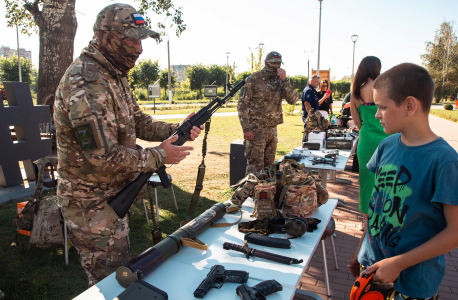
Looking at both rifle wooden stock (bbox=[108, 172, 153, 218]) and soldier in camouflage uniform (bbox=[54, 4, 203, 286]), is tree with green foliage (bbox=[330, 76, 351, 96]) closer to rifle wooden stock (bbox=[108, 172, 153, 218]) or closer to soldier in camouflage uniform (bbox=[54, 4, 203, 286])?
soldier in camouflage uniform (bbox=[54, 4, 203, 286])

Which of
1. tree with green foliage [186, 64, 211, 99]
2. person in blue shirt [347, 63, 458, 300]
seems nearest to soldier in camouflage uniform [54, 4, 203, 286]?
person in blue shirt [347, 63, 458, 300]

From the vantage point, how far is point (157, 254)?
1778 mm

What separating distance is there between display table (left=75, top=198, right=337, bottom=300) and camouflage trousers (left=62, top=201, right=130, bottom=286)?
300 millimetres

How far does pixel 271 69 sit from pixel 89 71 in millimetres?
3864

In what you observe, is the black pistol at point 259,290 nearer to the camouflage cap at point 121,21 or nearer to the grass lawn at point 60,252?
the camouflage cap at point 121,21

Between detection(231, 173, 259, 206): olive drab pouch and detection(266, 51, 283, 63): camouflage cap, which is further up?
detection(266, 51, 283, 63): camouflage cap

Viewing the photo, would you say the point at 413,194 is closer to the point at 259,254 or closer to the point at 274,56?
the point at 259,254

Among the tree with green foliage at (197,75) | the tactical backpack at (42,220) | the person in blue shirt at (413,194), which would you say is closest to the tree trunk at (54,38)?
the tactical backpack at (42,220)

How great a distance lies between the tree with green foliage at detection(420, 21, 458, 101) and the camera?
4992 cm

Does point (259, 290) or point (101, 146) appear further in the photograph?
point (101, 146)

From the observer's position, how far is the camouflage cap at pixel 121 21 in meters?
1.87

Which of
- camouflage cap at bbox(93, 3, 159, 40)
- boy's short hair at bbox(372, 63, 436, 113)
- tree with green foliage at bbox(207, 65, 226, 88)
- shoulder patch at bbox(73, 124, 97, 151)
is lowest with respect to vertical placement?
shoulder patch at bbox(73, 124, 97, 151)

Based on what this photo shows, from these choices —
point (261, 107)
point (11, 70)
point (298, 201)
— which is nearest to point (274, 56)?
point (261, 107)

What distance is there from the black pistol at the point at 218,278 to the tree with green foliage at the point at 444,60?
5744 cm
